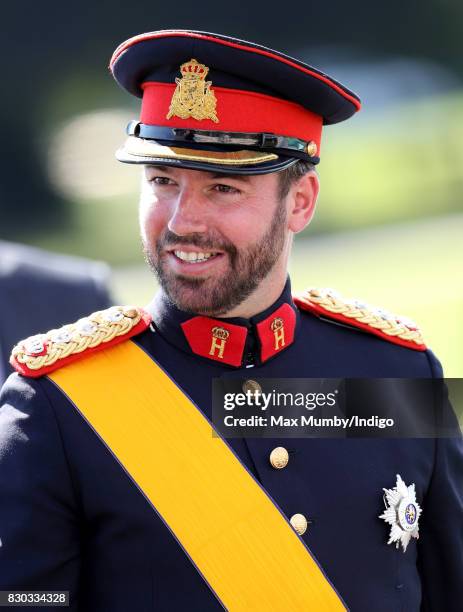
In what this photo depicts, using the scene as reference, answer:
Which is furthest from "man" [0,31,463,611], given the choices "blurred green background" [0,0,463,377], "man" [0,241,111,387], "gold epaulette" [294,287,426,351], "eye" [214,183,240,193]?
"blurred green background" [0,0,463,377]

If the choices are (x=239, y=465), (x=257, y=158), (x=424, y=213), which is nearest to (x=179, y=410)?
(x=239, y=465)

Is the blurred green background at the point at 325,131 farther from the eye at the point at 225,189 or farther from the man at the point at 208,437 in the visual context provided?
the eye at the point at 225,189

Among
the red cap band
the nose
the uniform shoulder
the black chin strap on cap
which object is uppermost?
the red cap band

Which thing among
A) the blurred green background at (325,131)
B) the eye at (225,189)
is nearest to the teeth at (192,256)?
the eye at (225,189)

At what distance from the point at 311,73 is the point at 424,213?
843cm

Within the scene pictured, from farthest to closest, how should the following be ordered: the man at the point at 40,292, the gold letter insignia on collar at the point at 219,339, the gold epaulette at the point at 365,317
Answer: the man at the point at 40,292, the gold epaulette at the point at 365,317, the gold letter insignia on collar at the point at 219,339

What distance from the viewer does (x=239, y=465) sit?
2.37 metres

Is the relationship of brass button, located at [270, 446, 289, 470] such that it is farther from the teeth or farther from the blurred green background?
the blurred green background

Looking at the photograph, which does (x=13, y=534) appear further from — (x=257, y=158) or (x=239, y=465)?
(x=257, y=158)

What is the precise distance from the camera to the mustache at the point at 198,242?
2309 mm

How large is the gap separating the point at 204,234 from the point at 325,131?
973 cm

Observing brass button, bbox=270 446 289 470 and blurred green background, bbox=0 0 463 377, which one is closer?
brass button, bbox=270 446 289 470

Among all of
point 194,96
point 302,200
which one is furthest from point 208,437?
point 194,96

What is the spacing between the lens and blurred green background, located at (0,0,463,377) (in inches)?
420
